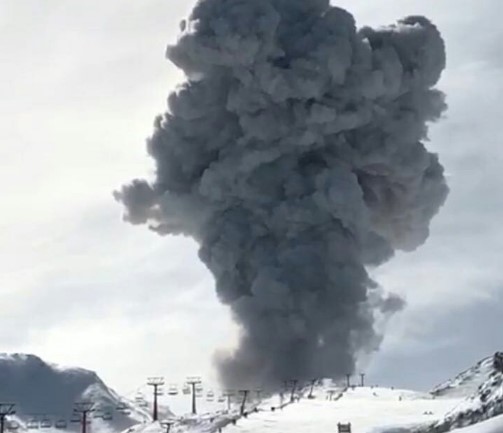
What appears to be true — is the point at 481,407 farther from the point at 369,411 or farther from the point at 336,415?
the point at 369,411

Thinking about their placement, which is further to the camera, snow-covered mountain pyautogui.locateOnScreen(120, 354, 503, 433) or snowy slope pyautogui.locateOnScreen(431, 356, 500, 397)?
snowy slope pyautogui.locateOnScreen(431, 356, 500, 397)

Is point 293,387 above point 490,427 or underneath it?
above

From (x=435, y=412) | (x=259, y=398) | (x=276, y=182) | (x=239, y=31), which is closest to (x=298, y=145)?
(x=276, y=182)

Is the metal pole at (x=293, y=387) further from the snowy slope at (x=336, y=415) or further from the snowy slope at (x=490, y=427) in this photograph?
the snowy slope at (x=490, y=427)

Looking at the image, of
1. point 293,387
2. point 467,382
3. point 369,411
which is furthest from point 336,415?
point 293,387

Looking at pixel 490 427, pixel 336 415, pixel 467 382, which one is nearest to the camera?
pixel 490 427

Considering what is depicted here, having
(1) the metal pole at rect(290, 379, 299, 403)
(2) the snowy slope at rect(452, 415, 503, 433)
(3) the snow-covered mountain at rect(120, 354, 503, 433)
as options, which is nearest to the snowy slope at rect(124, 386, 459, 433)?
(3) the snow-covered mountain at rect(120, 354, 503, 433)

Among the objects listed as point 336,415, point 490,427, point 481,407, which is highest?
point 336,415

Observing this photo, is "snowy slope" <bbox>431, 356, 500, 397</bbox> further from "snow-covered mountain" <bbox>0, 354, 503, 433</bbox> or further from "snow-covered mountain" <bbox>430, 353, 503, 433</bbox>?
Result: "snow-covered mountain" <bbox>430, 353, 503, 433</bbox>

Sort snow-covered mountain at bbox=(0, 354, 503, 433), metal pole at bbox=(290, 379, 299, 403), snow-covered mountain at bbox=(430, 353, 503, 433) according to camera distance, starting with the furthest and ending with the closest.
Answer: metal pole at bbox=(290, 379, 299, 403) < snow-covered mountain at bbox=(0, 354, 503, 433) < snow-covered mountain at bbox=(430, 353, 503, 433)

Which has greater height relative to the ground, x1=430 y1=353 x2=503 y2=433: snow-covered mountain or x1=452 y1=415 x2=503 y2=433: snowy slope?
x1=430 y1=353 x2=503 y2=433: snow-covered mountain

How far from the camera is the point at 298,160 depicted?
10394cm

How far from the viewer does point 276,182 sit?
102875 mm

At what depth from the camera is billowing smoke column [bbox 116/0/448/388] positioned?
315 ft
